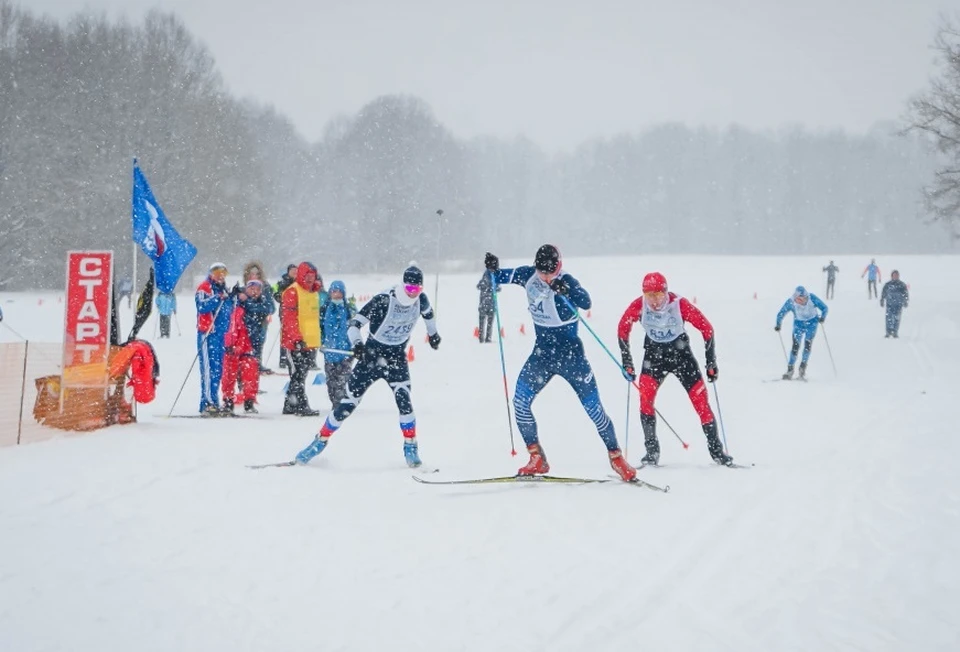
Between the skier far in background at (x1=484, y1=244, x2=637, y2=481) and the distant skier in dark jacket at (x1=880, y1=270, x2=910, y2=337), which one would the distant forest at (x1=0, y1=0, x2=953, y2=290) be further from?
A: the skier far in background at (x1=484, y1=244, x2=637, y2=481)

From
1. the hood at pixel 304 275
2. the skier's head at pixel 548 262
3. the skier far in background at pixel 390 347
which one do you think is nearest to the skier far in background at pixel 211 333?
the hood at pixel 304 275

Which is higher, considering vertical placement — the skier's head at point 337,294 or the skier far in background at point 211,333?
the skier's head at point 337,294

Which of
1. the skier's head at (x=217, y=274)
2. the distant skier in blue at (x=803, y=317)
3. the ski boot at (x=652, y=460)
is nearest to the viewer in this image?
the ski boot at (x=652, y=460)

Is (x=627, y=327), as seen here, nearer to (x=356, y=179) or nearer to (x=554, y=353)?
(x=554, y=353)

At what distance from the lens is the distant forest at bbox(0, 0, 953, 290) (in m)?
36.4

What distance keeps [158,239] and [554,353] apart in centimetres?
591

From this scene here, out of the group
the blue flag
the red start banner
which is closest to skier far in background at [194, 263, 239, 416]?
the blue flag

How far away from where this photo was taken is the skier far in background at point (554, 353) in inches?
264

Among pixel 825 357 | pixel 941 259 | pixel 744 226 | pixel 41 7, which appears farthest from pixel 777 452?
pixel 744 226

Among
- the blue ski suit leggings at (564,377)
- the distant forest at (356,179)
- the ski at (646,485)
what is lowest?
the ski at (646,485)

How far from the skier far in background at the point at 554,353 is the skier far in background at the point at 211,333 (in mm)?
4998

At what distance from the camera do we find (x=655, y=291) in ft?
24.6

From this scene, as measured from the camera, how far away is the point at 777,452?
27.7ft

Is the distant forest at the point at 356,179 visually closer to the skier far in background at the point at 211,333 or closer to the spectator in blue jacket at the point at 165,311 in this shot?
the spectator in blue jacket at the point at 165,311
